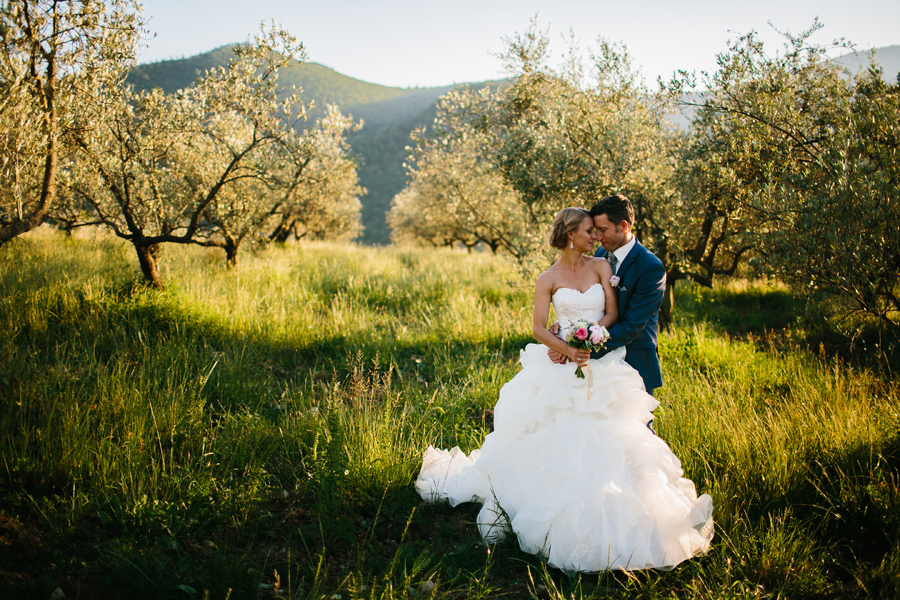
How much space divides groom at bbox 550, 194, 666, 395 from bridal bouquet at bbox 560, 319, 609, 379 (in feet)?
0.78

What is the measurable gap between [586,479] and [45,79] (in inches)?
300

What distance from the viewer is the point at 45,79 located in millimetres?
5766

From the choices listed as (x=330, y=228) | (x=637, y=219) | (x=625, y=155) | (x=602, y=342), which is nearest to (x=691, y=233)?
(x=637, y=219)

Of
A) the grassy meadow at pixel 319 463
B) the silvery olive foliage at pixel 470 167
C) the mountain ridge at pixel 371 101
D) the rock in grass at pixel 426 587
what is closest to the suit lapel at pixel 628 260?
the grassy meadow at pixel 319 463

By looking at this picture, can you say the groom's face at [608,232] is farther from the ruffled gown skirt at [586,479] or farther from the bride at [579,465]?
the ruffled gown skirt at [586,479]

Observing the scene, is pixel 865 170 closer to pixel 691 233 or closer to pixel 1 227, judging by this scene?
pixel 691 233

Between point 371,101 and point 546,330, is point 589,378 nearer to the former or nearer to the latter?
point 546,330

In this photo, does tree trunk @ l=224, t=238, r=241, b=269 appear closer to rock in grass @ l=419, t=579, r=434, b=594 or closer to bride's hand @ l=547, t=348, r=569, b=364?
bride's hand @ l=547, t=348, r=569, b=364

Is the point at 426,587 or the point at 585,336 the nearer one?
the point at 426,587

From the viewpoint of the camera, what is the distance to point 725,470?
3984 millimetres

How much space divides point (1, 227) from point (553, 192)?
7405 mm

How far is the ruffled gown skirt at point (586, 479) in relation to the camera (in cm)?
303

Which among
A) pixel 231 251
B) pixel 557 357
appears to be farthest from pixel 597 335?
pixel 231 251

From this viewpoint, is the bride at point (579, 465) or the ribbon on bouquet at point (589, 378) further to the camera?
the ribbon on bouquet at point (589, 378)
